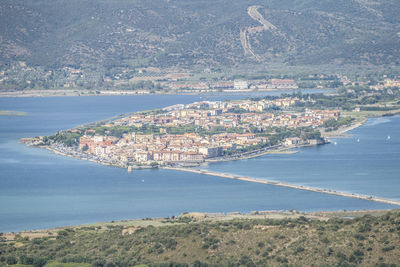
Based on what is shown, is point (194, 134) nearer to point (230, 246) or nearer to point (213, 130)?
point (213, 130)

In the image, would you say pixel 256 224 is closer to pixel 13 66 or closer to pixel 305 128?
pixel 305 128

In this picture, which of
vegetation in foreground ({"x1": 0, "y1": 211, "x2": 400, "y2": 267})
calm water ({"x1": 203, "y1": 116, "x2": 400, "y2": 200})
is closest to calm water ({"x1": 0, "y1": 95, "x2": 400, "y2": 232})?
calm water ({"x1": 203, "y1": 116, "x2": 400, "y2": 200})

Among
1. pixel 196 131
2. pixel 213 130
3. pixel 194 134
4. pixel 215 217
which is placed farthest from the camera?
pixel 213 130

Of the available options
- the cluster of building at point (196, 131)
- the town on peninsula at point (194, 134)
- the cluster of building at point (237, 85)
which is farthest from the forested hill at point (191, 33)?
the town on peninsula at point (194, 134)

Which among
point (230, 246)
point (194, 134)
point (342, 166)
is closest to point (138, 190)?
point (342, 166)

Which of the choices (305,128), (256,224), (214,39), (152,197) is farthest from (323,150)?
(214,39)

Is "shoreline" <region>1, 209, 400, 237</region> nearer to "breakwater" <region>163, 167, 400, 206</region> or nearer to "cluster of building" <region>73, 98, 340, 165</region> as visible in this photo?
"breakwater" <region>163, 167, 400, 206</region>

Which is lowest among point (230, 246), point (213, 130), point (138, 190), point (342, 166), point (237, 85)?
point (138, 190)
